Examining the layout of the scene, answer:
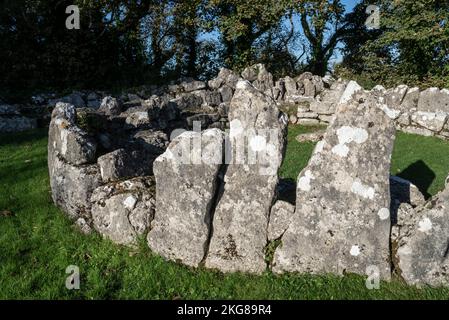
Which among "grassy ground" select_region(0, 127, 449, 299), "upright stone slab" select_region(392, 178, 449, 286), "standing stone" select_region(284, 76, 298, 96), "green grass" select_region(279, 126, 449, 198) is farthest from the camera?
"standing stone" select_region(284, 76, 298, 96)

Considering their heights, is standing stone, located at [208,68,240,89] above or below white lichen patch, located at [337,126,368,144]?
above

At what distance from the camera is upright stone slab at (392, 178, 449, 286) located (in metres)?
5.27

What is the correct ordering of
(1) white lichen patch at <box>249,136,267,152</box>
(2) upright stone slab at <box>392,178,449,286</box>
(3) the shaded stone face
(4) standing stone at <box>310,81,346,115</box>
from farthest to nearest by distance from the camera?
1. (4) standing stone at <box>310,81,346,115</box>
2. (3) the shaded stone face
3. (1) white lichen patch at <box>249,136,267,152</box>
4. (2) upright stone slab at <box>392,178,449,286</box>

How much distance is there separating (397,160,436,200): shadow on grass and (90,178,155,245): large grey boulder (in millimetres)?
7248

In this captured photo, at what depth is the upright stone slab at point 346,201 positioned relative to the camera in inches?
212

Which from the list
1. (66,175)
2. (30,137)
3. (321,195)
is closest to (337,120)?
(321,195)

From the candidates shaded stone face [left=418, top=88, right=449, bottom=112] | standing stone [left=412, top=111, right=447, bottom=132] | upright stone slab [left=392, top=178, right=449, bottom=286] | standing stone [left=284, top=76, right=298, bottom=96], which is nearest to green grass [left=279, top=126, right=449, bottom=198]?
standing stone [left=412, top=111, right=447, bottom=132]

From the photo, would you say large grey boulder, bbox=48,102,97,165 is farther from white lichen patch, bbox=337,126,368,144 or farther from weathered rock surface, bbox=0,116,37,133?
weathered rock surface, bbox=0,116,37,133

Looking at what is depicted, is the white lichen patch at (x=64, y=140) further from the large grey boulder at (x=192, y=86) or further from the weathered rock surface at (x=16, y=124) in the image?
the large grey boulder at (x=192, y=86)

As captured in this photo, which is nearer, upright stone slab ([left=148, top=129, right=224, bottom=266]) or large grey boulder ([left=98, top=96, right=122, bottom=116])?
upright stone slab ([left=148, top=129, right=224, bottom=266])

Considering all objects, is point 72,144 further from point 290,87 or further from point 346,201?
point 290,87

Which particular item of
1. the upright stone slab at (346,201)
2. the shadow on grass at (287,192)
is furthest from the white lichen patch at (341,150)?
the shadow on grass at (287,192)

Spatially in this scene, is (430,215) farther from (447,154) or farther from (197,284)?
(447,154)

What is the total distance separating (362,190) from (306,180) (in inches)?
29.4
